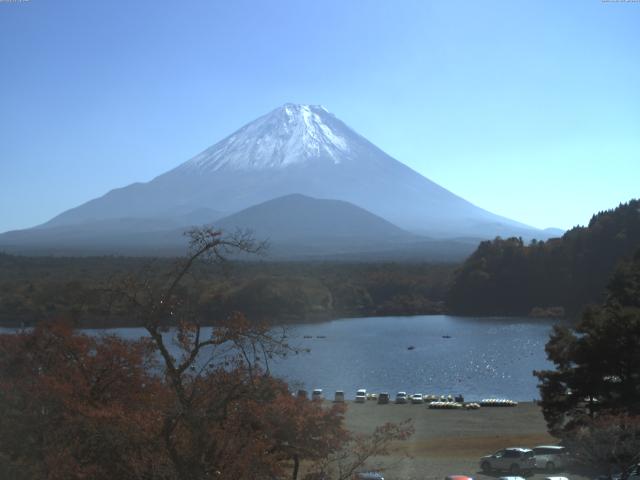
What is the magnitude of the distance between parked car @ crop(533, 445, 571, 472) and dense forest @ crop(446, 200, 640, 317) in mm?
27631

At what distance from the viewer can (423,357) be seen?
27.2m

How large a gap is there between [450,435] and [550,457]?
412 cm

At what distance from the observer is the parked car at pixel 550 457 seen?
9633mm

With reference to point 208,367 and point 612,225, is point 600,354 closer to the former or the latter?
point 208,367

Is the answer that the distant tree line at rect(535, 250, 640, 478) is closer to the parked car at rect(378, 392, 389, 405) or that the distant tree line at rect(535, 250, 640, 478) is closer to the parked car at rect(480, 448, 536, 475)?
the parked car at rect(480, 448, 536, 475)

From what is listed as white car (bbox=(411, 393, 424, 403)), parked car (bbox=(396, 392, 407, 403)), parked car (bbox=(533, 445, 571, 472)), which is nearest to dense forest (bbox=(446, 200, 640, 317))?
white car (bbox=(411, 393, 424, 403))

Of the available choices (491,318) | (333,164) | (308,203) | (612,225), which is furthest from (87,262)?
(333,164)

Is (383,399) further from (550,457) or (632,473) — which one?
(632,473)

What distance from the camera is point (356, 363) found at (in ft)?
83.6

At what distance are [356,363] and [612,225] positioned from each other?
18.5 m

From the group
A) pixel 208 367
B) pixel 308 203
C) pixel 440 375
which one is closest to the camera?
pixel 208 367

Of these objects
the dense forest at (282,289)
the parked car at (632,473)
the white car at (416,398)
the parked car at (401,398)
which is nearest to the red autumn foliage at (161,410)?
the parked car at (632,473)

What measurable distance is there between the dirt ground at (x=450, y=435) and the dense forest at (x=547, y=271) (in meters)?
21.8

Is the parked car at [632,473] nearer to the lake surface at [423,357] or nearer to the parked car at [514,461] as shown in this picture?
the parked car at [514,461]
